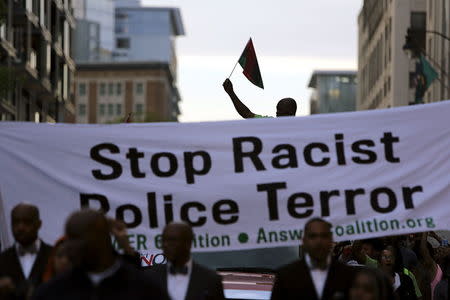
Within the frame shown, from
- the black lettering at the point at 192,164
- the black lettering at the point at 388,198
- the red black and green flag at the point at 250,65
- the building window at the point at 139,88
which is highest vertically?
the building window at the point at 139,88

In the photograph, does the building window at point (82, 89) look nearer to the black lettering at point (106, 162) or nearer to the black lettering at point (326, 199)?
the black lettering at point (106, 162)

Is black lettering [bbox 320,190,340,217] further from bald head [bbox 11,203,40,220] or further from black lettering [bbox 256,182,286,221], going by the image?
bald head [bbox 11,203,40,220]

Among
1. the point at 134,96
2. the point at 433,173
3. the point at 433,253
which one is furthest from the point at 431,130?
the point at 134,96

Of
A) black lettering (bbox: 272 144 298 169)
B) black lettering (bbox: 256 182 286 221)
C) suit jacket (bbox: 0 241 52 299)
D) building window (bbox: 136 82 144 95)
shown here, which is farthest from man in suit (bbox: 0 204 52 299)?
building window (bbox: 136 82 144 95)

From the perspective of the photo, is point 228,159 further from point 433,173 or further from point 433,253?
point 433,253

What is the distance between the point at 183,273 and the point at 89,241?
2.01 metres

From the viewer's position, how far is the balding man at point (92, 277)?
6.70 m

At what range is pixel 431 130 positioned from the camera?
10227 mm

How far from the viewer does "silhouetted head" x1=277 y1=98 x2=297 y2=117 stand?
12992 millimetres

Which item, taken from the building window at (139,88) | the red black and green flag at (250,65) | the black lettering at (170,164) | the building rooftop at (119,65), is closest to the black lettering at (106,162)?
the black lettering at (170,164)

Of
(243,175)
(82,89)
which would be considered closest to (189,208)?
(243,175)

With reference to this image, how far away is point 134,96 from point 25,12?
99371 mm

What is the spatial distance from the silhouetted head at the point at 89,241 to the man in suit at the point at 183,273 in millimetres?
1646

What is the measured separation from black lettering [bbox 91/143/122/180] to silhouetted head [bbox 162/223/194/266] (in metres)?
1.59
